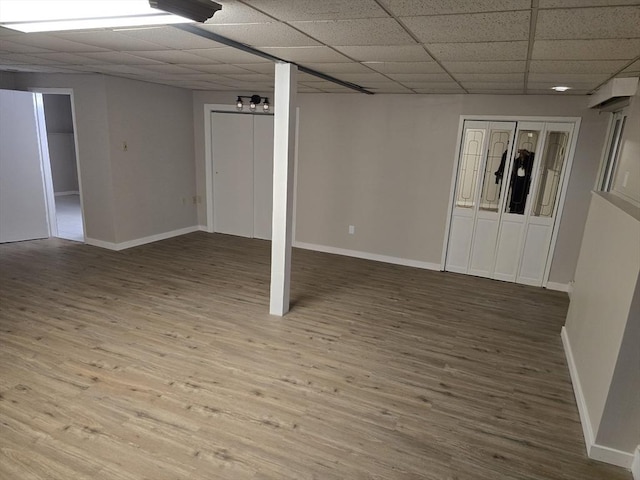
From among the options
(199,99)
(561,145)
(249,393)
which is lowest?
(249,393)

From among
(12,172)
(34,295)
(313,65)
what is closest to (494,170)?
(313,65)

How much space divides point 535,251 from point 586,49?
3206mm

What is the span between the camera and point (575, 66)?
2.97 metres

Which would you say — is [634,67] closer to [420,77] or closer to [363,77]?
[420,77]

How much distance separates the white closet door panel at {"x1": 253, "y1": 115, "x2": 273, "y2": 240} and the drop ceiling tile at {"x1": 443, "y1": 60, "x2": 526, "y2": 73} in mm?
3611

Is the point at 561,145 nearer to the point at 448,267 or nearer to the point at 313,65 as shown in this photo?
the point at 448,267

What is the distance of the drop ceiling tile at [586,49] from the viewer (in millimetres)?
2291

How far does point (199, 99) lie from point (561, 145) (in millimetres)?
5327

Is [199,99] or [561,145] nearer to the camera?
[561,145]

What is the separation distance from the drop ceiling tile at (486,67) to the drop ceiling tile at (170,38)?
1816 millimetres

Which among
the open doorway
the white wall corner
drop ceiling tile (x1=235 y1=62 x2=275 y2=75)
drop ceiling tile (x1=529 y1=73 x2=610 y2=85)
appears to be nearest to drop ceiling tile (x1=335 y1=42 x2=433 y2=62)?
drop ceiling tile (x1=235 y1=62 x2=275 y2=75)

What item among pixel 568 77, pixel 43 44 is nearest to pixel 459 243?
pixel 568 77

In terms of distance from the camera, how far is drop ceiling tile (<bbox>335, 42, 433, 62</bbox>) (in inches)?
107

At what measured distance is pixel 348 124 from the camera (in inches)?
228
